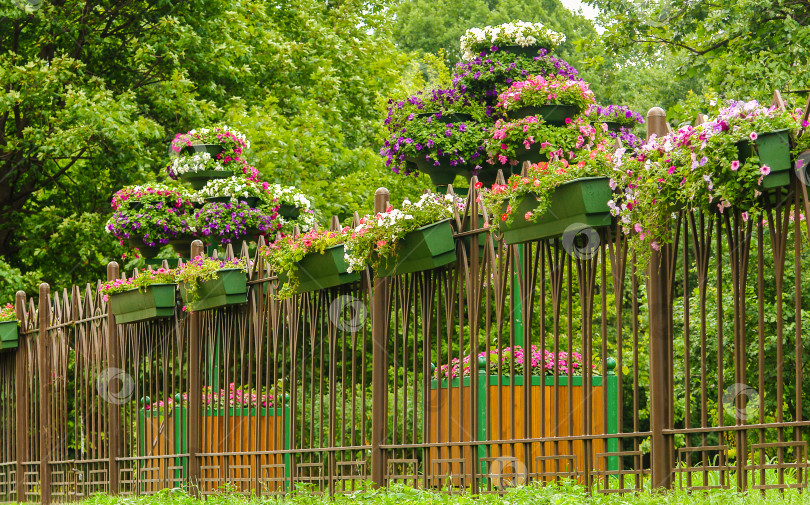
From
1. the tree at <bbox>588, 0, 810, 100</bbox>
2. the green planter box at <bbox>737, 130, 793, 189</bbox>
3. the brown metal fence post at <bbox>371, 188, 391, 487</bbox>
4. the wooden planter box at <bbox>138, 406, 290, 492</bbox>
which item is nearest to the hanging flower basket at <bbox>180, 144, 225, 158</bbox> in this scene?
the wooden planter box at <bbox>138, 406, 290, 492</bbox>

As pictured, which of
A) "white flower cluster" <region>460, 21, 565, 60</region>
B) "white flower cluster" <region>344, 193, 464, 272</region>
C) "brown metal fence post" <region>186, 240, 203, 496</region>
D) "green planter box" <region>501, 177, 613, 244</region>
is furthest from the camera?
"white flower cluster" <region>460, 21, 565, 60</region>

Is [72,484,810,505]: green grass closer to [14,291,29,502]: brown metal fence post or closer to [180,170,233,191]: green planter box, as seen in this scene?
[180,170,233,191]: green planter box

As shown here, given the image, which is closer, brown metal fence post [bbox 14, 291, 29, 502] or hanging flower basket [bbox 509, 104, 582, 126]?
hanging flower basket [bbox 509, 104, 582, 126]

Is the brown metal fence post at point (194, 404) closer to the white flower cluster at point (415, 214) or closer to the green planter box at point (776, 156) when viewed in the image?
the white flower cluster at point (415, 214)

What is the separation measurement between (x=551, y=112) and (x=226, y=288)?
3.09 m

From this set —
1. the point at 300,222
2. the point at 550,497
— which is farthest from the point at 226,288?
the point at 550,497

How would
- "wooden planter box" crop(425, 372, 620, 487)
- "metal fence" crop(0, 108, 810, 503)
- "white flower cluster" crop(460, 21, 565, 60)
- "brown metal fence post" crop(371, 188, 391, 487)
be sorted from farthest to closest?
1. "white flower cluster" crop(460, 21, 565, 60)
2. "brown metal fence post" crop(371, 188, 391, 487)
3. "wooden planter box" crop(425, 372, 620, 487)
4. "metal fence" crop(0, 108, 810, 503)

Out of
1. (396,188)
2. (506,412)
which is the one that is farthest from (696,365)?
(506,412)

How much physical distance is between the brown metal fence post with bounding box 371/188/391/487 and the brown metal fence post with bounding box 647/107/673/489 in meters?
1.98

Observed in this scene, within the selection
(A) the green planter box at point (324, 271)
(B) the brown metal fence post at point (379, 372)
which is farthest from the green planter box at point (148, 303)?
(B) the brown metal fence post at point (379, 372)

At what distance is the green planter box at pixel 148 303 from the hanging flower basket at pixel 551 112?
3.22 meters

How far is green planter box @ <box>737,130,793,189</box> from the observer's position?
3859 millimetres

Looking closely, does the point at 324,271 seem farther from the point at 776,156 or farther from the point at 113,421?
the point at 113,421

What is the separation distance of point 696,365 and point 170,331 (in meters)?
9.44
